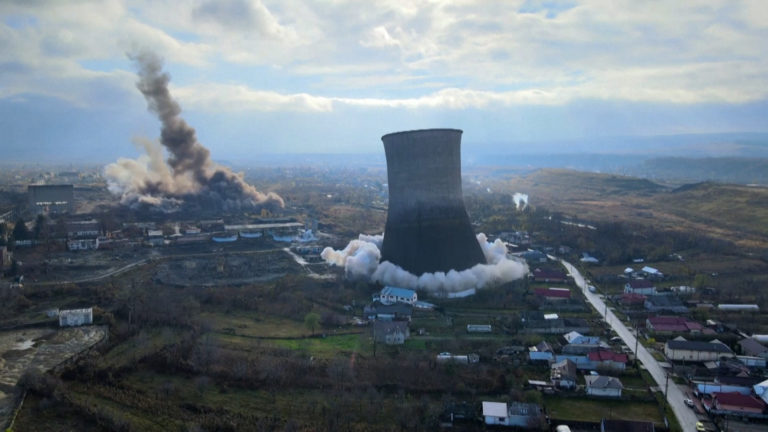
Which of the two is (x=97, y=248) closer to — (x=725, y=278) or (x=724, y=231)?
(x=725, y=278)

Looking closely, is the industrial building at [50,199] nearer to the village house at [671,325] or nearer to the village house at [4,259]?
the village house at [4,259]

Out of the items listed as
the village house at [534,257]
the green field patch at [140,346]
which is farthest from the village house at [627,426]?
the village house at [534,257]

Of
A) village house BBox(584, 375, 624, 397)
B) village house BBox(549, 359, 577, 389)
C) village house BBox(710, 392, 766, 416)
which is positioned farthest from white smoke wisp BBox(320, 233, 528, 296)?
village house BBox(710, 392, 766, 416)

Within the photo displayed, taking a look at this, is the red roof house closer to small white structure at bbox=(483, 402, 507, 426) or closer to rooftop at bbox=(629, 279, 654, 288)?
small white structure at bbox=(483, 402, 507, 426)

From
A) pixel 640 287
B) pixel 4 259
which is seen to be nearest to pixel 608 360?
pixel 640 287

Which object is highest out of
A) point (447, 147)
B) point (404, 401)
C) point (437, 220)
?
point (447, 147)

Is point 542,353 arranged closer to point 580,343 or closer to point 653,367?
point 580,343

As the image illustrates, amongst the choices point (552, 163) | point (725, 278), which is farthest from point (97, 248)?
point (552, 163)
